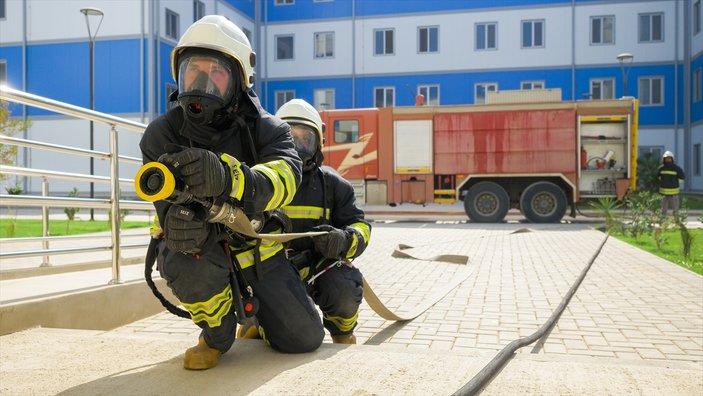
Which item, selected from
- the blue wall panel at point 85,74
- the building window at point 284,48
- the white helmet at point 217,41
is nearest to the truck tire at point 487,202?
the white helmet at point 217,41

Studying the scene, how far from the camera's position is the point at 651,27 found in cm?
2959

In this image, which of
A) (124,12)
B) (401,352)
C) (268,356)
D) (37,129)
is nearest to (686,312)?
(401,352)

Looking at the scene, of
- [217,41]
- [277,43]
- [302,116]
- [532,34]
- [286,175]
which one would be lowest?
[286,175]

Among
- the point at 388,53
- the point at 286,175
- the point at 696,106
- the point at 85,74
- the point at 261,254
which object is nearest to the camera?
the point at 286,175

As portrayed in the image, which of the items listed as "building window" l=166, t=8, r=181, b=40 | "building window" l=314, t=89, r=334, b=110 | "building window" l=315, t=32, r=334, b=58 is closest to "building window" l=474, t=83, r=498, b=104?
"building window" l=314, t=89, r=334, b=110

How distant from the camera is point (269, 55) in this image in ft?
109

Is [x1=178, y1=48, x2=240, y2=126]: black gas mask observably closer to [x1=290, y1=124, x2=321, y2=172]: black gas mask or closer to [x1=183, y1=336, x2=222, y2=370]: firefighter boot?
[x1=290, y1=124, x2=321, y2=172]: black gas mask

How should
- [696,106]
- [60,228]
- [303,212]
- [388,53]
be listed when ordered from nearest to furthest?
[303,212], [60,228], [696,106], [388,53]

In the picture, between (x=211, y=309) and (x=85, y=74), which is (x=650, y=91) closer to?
(x=85, y=74)

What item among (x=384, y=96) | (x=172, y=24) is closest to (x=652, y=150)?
(x=384, y=96)

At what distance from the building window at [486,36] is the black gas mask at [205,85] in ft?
97.3

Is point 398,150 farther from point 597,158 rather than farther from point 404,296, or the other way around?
point 404,296

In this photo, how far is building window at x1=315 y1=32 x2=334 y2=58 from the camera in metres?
32.6

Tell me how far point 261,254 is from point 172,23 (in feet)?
87.7
